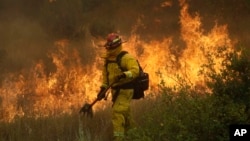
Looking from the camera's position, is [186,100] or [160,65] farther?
[160,65]

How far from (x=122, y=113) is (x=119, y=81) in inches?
20.8

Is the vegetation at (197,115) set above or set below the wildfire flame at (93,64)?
below

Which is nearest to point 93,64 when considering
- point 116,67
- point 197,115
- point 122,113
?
point 116,67

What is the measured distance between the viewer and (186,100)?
21.6ft

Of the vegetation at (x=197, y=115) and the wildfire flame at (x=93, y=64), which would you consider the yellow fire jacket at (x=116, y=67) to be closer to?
the vegetation at (x=197, y=115)

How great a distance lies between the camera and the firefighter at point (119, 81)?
288 inches

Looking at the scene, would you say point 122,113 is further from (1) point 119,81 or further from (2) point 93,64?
(2) point 93,64

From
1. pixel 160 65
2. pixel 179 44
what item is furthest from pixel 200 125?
pixel 179 44

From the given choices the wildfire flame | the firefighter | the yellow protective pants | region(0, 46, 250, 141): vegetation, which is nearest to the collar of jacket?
the firefighter

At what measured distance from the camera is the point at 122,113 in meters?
7.42

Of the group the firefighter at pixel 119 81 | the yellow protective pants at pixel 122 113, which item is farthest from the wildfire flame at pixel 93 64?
the yellow protective pants at pixel 122 113

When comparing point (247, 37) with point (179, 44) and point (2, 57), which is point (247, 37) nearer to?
point (179, 44)

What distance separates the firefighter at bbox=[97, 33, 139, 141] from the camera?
288 inches

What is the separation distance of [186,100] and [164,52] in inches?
530
